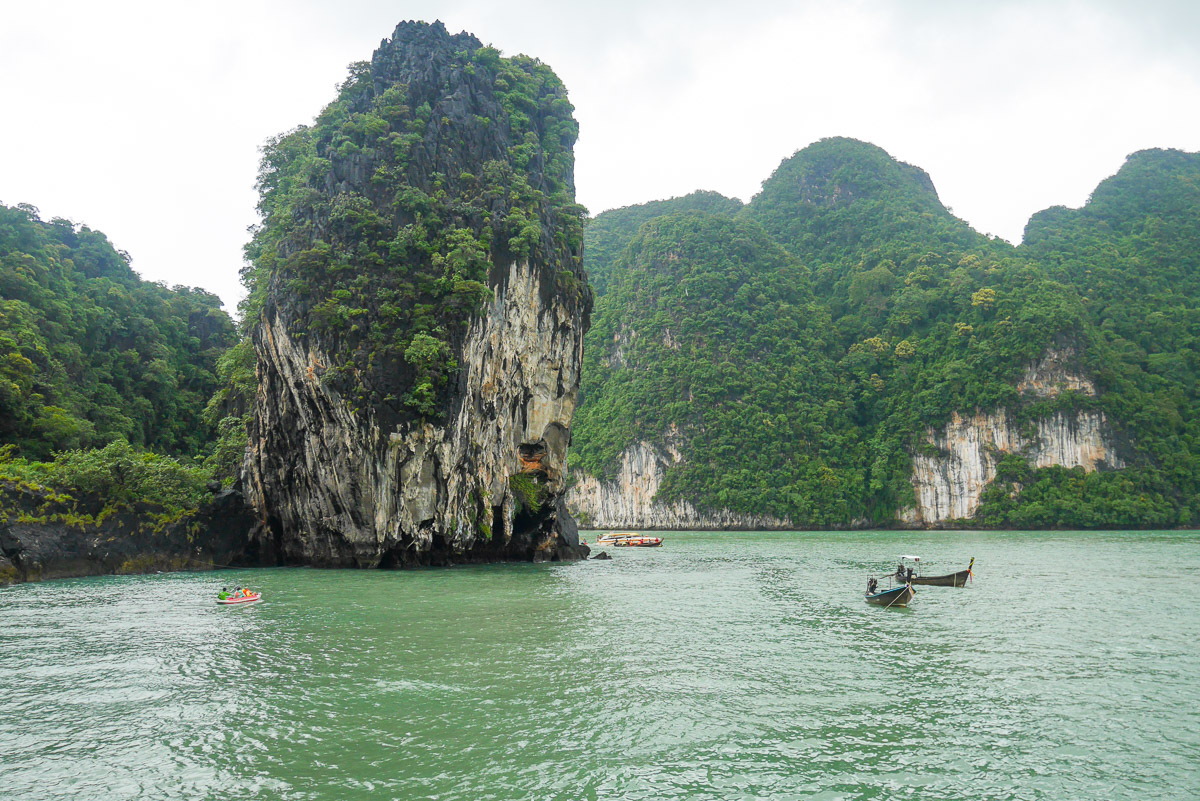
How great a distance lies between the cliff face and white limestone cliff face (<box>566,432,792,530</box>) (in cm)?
4519

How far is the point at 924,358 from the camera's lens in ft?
267

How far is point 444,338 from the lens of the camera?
29453mm

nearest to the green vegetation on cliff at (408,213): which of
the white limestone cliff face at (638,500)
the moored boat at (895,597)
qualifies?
the moored boat at (895,597)

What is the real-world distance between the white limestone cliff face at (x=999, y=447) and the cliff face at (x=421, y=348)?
50.3 metres

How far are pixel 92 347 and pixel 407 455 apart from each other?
2926cm

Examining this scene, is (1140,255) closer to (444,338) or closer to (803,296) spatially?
(803,296)

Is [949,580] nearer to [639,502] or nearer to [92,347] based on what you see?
[92,347]

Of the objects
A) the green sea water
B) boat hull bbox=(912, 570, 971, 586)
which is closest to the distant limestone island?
the green sea water

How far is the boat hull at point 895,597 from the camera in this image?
2017 centimetres

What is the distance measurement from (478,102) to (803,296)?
70.9m

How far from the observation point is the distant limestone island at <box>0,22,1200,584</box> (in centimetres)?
2911

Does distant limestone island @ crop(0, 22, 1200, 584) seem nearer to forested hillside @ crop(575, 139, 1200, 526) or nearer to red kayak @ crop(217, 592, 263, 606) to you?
forested hillside @ crop(575, 139, 1200, 526)

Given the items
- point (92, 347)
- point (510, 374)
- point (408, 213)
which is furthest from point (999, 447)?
point (92, 347)

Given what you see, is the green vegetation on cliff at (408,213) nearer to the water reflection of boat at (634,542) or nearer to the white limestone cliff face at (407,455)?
the white limestone cliff face at (407,455)
